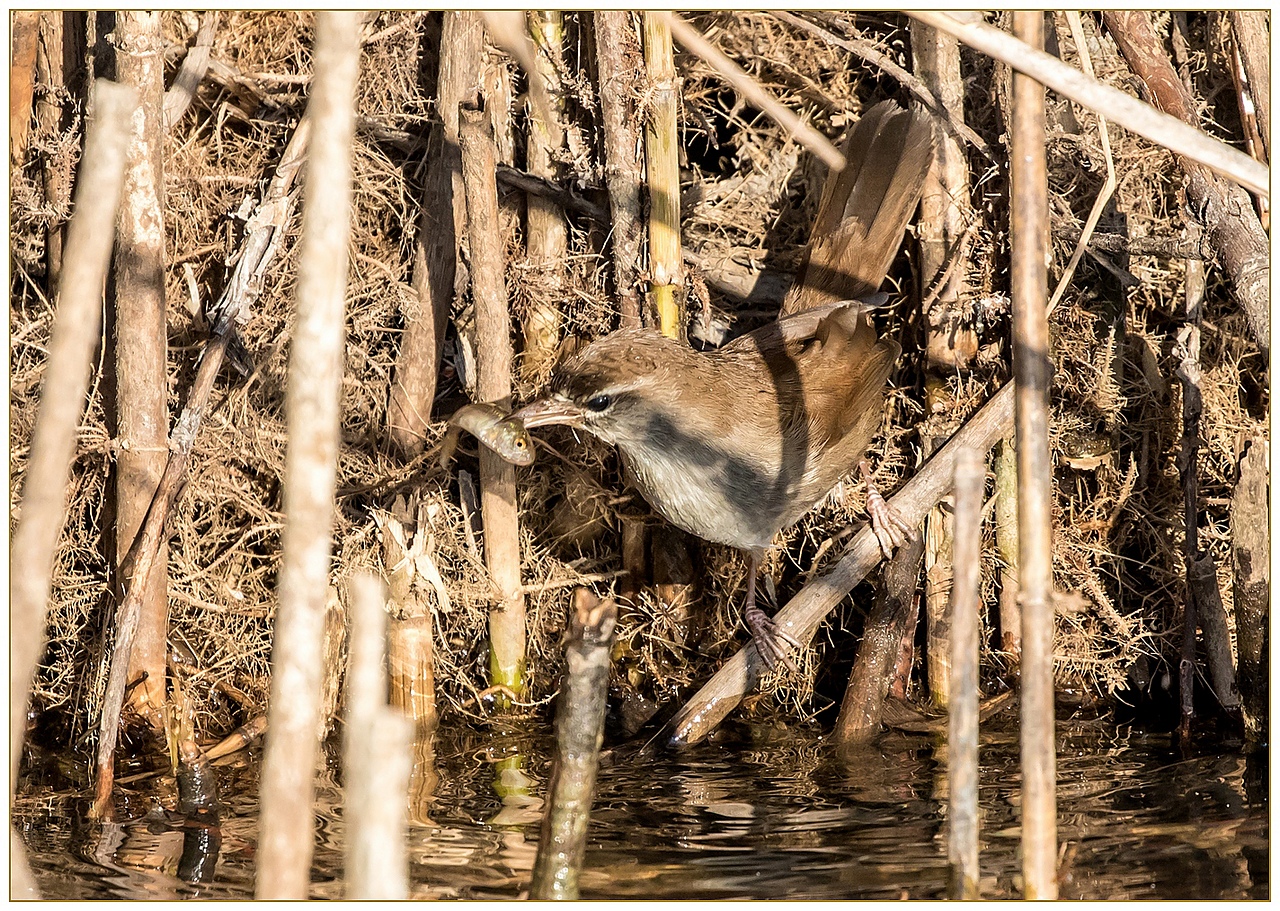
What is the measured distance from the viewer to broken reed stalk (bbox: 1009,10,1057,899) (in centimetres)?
225

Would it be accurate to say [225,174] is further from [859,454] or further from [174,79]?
[859,454]

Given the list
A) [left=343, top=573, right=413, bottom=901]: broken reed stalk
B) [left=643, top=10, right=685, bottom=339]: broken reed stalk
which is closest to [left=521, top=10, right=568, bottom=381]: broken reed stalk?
[left=643, top=10, right=685, bottom=339]: broken reed stalk

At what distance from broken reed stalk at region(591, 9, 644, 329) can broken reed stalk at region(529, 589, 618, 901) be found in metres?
2.28

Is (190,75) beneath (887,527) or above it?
above

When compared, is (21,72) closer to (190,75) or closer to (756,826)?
(190,75)

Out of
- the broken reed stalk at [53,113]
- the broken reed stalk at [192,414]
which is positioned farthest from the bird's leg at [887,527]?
the broken reed stalk at [53,113]

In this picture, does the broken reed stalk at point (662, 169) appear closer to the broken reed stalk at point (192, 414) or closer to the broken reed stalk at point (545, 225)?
the broken reed stalk at point (545, 225)

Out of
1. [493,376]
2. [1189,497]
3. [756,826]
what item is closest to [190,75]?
[493,376]

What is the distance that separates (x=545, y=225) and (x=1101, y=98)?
296 centimetres

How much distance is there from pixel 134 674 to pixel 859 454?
2942mm

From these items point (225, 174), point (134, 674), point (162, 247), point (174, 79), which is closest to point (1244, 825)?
point (134, 674)

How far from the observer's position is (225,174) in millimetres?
4930

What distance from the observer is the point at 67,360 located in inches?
76.5

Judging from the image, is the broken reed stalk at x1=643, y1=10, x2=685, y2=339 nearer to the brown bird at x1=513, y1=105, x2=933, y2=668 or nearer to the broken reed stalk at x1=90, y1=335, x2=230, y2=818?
the brown bird at x1=513, y1=105, x2=933, y2=668
